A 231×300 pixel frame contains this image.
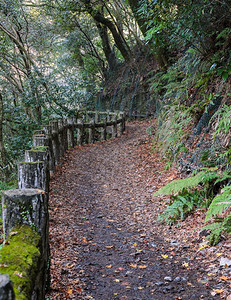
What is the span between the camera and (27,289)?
1.69 meters

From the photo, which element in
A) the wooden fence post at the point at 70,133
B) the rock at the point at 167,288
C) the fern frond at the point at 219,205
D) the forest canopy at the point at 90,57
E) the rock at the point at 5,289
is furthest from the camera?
the wooden fence post at the point at 70,133

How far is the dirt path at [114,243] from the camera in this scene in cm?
344

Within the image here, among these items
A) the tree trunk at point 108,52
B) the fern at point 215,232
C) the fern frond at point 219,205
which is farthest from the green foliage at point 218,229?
the tree trunk at point 108,52

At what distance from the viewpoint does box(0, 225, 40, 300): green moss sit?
167 cm

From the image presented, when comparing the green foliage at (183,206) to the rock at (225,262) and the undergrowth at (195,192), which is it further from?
the rock at (225,262)

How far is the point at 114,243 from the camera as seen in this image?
4.75 m

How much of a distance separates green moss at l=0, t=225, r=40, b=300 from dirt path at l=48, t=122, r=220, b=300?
118cm

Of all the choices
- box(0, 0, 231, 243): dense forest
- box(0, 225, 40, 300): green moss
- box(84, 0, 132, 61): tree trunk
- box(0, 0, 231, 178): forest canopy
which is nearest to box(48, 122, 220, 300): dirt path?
box(0, 0, 231, 243): dense forest

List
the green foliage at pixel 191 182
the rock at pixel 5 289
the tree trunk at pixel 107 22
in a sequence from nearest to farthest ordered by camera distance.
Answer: the rock at pixel 5 289, the green foliage at pixel 191 182, the tree trunk at pixel 107 22

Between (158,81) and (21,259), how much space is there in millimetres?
14101

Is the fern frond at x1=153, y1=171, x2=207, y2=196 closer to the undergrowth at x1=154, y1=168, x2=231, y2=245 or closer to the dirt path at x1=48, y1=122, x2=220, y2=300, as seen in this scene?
the undergrowth at x1=154, y1=168, x2=231, y2=245

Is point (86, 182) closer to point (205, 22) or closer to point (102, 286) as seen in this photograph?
point (102, 286)

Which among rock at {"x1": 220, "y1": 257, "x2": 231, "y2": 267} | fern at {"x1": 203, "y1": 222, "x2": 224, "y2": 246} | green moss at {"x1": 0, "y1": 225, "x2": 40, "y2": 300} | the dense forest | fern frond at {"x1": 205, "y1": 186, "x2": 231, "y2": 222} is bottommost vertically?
rock at {"x1": 220, "y1": 257, "x2": 231, "y2": 267}

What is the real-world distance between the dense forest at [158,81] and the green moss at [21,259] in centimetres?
260
